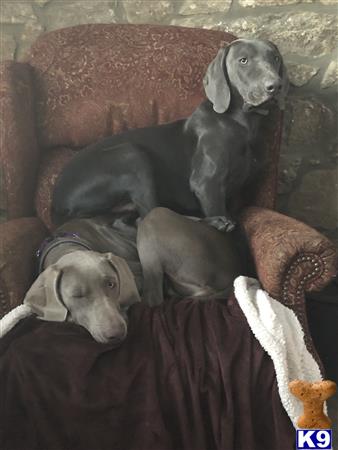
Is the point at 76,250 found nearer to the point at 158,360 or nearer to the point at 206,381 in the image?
the point at 158,360

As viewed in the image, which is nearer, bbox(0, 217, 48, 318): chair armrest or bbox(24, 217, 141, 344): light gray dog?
bbox(24, 217, 141, 344): light gray dog

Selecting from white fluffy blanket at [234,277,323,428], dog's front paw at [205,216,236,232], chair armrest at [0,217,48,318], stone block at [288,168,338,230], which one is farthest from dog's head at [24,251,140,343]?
stone block at [288,168,338,230]

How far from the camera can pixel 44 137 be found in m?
2.41

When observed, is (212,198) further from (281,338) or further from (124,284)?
(281,338)

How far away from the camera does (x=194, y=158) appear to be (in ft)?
7.18

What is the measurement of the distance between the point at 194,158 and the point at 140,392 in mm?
996

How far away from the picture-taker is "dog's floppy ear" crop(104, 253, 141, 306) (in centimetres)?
174

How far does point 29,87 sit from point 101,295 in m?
1.13

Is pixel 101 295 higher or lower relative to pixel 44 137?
lower

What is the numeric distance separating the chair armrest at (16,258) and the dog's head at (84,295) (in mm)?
117

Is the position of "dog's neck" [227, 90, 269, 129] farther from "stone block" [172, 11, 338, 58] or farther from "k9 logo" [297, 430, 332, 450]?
"k9 logo" [297, 430, 332, 450]

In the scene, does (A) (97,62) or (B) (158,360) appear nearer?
(B) (158,360)

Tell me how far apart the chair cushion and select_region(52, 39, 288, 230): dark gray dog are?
0.48 feet

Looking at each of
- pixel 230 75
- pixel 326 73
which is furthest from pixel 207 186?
pixel 326 73
